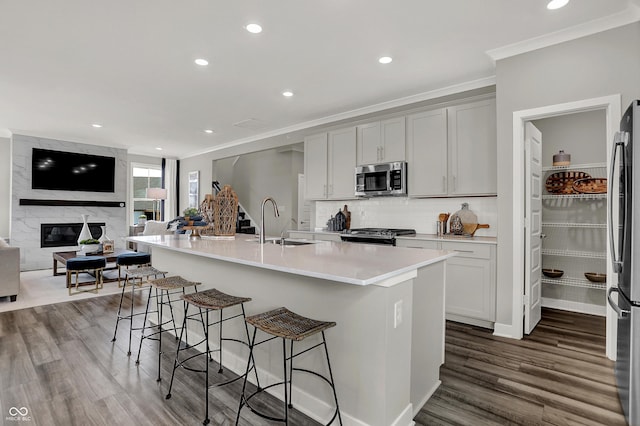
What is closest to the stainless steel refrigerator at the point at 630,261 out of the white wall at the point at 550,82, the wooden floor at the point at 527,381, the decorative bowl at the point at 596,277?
the wooden floor at the point at 527,381

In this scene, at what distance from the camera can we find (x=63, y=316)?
3.70 meters

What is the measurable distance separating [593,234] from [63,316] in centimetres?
609

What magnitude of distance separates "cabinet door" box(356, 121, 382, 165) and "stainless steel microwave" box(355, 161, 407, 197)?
0.11m

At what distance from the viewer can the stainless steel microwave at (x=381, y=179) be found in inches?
167

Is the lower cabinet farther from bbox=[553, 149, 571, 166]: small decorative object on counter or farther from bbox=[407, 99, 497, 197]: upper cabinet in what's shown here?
bbox=[553, 149, 571, 166]: small decorative object on counter

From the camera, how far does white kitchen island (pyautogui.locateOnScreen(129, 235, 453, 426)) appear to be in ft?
5.35

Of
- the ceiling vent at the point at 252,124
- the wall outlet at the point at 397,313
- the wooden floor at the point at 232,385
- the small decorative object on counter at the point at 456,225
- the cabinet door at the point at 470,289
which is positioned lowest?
the wooden floor at the point at 232,385

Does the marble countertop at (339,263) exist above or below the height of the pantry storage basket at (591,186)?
below

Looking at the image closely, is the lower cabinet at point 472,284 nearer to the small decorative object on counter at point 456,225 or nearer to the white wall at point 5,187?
the small decorative object on counter at point 456,225

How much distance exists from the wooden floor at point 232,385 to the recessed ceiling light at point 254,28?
2708mm

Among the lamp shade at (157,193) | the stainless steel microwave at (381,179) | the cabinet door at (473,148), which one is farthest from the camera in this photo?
the lamp shade at (157,193)

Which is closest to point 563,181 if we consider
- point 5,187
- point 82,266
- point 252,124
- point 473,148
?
point 473,148

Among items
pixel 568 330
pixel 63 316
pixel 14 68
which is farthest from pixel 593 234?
pixel 14 68

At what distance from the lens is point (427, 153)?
13.3ft
